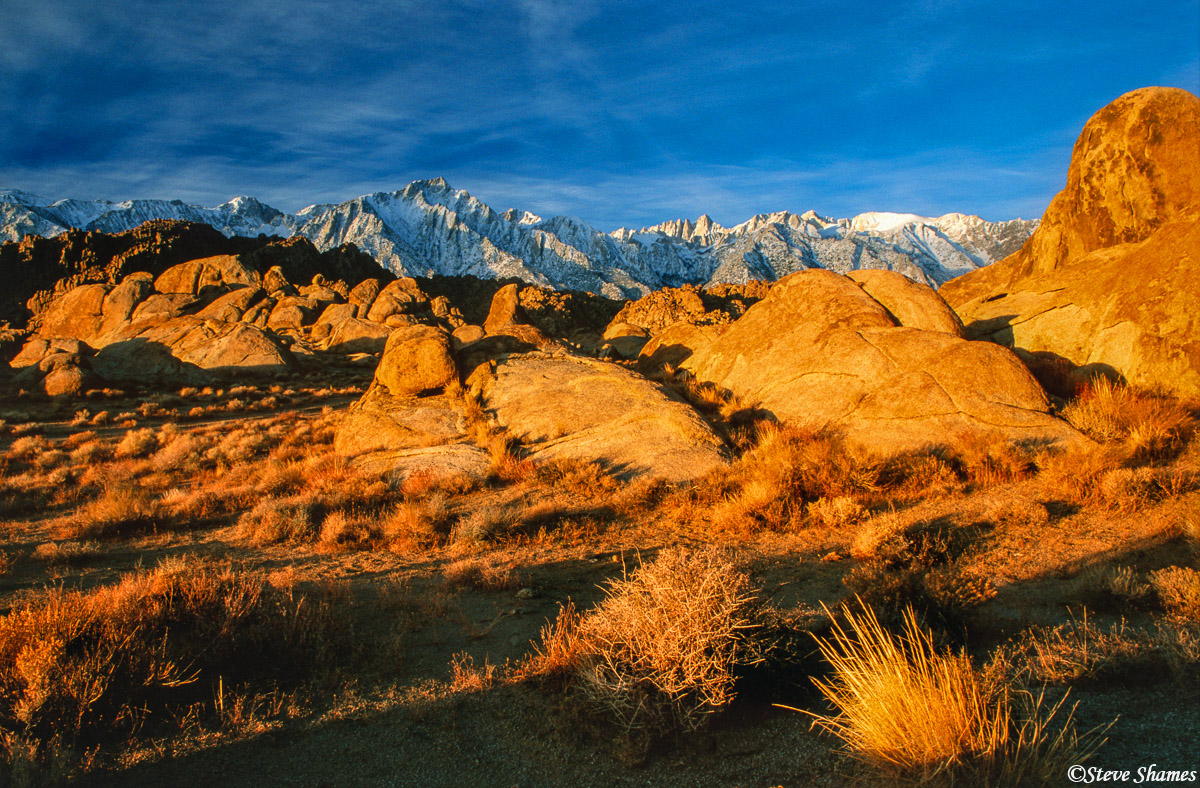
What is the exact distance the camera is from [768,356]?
11.1m

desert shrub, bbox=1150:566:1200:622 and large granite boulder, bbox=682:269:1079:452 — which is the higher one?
large granite boulder, bbox=682:269:1079:452

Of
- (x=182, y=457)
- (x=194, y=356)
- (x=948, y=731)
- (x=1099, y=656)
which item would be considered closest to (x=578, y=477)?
(x=1099, y=656)

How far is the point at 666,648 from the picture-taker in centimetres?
338

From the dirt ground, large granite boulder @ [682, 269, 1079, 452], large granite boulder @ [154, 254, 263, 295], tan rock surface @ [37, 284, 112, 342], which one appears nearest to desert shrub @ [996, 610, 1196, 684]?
the dirt ground

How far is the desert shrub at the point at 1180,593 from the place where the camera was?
3.72 metres

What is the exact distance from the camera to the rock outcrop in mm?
8883

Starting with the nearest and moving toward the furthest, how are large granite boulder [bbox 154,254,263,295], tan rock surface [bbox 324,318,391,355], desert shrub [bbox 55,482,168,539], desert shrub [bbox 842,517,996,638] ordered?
desert shrub [bbox 842,517,996,638] → desert shrub [bbox 55,482,168,539] → tan rock surface [bbox 324,318,391,355] → large granite boulder [bbox 154,254,263,295]

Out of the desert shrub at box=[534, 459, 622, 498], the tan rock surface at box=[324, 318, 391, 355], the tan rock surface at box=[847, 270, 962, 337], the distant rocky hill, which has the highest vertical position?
the distant rocky hill

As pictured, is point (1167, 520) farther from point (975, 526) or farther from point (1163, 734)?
point (1163, 734)

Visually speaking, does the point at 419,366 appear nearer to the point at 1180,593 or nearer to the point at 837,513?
the point at 837,513

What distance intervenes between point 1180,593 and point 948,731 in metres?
2.85

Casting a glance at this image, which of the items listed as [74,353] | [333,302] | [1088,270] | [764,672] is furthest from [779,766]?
[333,302]

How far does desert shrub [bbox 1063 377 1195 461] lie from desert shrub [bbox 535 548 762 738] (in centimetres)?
674

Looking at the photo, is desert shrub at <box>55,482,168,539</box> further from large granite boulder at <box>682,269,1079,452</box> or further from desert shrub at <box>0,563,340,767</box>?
large granite boulder at <box>682,269,1079,452</box>
